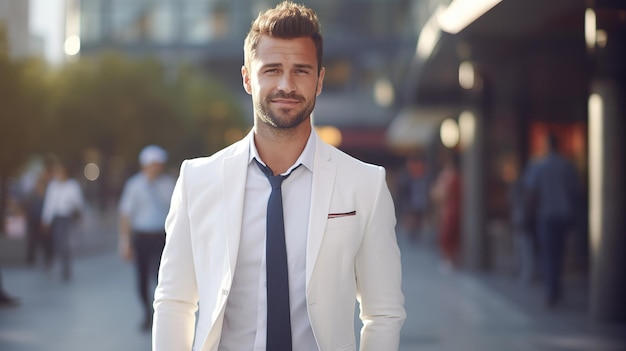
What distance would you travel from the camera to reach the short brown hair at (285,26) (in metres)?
3.05

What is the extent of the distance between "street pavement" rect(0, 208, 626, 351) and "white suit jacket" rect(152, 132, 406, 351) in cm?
592

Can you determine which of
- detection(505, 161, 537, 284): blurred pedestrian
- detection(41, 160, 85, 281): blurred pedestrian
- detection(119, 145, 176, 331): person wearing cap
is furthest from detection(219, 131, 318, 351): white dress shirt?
detection(41, 160, 85, 281): blurred pedestrian

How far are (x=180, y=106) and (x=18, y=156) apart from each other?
25.0 meters

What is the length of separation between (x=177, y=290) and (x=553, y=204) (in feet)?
31.0

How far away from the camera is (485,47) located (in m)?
16.0

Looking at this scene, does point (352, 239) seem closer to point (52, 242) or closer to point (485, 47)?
point (485, 47)

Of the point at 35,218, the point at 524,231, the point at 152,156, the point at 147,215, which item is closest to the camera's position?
the point at 147,215

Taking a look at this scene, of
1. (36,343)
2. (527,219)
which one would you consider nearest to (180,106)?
(527,219)

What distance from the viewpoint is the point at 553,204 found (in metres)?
12.0

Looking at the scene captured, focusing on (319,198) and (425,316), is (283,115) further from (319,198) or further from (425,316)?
(425,316)

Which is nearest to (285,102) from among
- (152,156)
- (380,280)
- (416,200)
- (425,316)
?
(380,280)

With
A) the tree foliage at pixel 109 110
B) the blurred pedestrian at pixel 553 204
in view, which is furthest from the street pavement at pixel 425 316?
the tree foliage at pixel 109 110

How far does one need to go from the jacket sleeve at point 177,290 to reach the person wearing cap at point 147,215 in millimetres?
7420

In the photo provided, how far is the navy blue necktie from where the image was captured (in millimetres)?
2977
